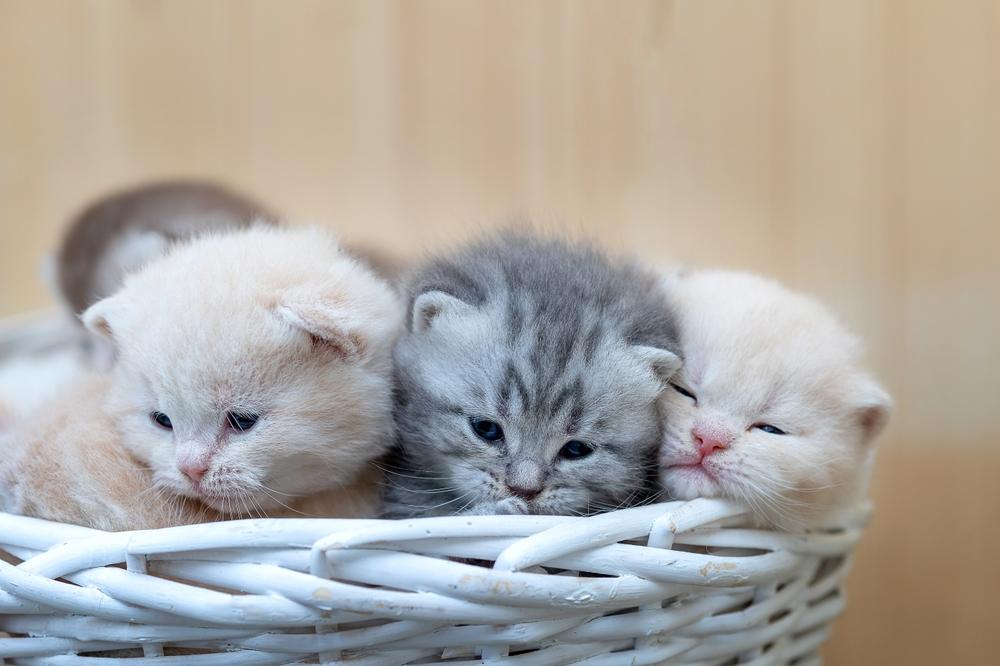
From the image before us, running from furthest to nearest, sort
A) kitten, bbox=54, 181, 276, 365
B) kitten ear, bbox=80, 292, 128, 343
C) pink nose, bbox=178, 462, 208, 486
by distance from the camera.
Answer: kitten, bbox=54, 181, 276, 365
kitten ear, bbox=80, 292, 128, 343
pink nose, bbox=178, 462, 208, 486

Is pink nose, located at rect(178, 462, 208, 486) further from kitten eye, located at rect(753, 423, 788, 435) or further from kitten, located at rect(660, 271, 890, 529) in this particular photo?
kitten eye, located at rect(753, 423, 788, 435)

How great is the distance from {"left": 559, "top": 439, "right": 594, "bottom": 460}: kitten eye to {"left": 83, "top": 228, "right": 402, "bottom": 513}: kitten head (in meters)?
0.26

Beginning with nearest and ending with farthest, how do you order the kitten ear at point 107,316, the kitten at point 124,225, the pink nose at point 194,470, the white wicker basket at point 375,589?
the white wicker basket at point 375,589 → the pink nose at point 194,470 → the kitten ear at point 107,316 → the kitten at point 124,225

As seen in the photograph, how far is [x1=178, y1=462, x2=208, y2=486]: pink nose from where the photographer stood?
1149mm

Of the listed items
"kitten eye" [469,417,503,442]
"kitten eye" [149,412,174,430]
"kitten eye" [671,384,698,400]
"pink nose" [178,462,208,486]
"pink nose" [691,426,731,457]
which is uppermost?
"kitten eye" [671,384,698,400]

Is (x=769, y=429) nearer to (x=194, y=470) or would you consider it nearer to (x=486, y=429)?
(x=486, y=429)

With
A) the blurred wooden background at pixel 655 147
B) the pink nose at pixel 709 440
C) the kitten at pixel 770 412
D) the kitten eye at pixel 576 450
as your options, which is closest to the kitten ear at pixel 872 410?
the kitten at pixel 770 412

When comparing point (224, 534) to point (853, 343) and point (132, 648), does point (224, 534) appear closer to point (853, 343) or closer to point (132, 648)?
point (132, 648)

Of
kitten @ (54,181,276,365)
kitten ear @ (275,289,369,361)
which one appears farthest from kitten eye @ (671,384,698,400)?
kitten @ (54,181,276,365)

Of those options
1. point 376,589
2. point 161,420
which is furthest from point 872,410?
point 161,420

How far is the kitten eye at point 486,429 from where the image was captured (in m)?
1.21

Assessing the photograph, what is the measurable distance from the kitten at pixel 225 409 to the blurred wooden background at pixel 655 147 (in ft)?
2.39

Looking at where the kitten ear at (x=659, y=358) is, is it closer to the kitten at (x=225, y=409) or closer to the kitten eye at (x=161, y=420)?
the kitten at (x=225, y=409)

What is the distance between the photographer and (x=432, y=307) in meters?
1.25
